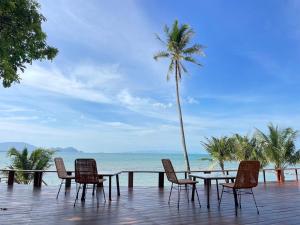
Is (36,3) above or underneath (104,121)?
underneath

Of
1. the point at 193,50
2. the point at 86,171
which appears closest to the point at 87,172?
the point at 86,171

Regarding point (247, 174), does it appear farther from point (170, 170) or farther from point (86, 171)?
point (86, 171)

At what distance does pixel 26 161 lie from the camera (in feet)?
44.2

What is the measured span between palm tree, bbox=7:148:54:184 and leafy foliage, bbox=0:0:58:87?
428 inches

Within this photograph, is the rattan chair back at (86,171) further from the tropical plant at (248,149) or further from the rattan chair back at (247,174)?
the tropical plant at (248,149)

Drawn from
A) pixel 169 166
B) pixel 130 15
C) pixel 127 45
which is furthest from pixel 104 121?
pixel 169 166

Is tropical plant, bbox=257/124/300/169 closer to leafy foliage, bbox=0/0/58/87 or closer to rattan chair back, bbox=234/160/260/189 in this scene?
rattan chair back, bbox=234/160/260/189

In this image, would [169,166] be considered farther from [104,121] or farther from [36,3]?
[104,121]

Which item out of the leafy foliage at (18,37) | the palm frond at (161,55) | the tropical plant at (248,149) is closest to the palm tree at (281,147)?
the tropical plant at (248,149)

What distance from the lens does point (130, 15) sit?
11305mm

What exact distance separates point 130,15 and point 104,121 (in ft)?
110

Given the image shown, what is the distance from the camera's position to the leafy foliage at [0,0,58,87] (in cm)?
322

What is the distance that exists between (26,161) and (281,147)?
470 inches

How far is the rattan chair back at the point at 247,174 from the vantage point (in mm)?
4551
